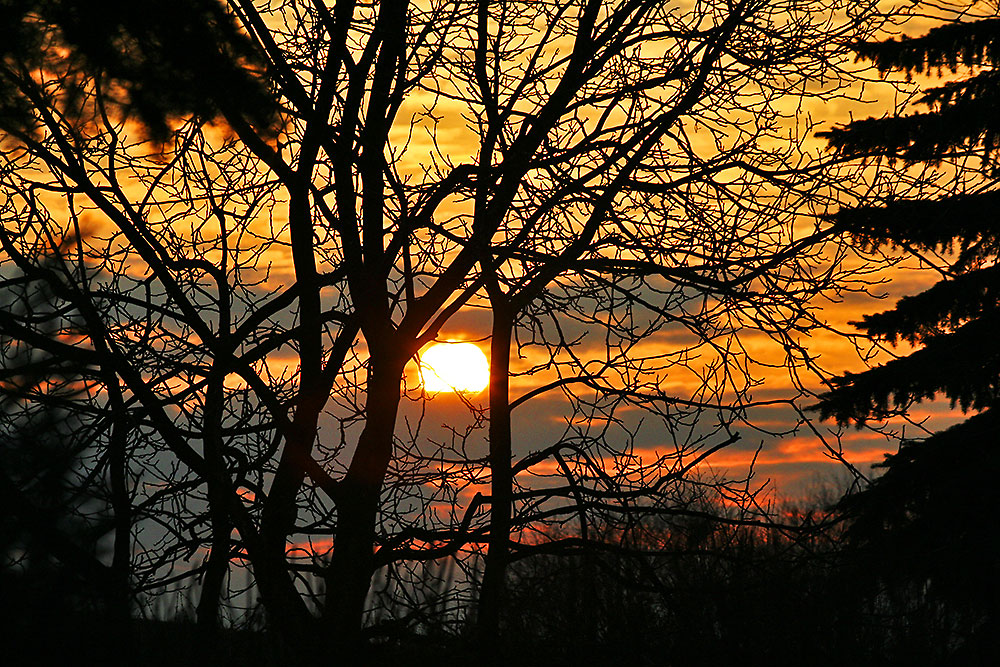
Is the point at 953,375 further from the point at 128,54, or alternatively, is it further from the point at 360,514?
the point at 128,54

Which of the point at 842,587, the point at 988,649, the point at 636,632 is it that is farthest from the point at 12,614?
the point at 988,649

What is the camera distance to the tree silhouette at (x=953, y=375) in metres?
11.5

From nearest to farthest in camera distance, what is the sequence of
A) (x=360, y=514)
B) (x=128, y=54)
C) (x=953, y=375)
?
(x=128, y=54) → (x=360, y=514) → (x=953, y=375)

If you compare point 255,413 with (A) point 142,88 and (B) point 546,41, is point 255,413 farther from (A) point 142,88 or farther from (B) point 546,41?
(B) point 546,41

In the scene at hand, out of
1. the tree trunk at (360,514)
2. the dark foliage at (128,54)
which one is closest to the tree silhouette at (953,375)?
the tree trunk at (360,514)

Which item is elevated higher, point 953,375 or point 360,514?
point 953,375

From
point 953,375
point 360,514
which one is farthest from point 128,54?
point 953,375

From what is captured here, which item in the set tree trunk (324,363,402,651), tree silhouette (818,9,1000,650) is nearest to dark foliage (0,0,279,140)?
tree trunk (324,363,402,651)

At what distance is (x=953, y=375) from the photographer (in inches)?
480

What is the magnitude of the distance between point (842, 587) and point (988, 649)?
390 cm

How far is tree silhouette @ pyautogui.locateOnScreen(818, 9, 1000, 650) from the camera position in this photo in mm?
11508

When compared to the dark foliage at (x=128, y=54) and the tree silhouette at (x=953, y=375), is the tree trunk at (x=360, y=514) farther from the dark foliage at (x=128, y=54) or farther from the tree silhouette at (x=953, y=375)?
the tree silhouette at (x=953, y=375)

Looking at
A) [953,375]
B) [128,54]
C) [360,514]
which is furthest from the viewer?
[953,375]

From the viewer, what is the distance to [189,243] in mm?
6379
